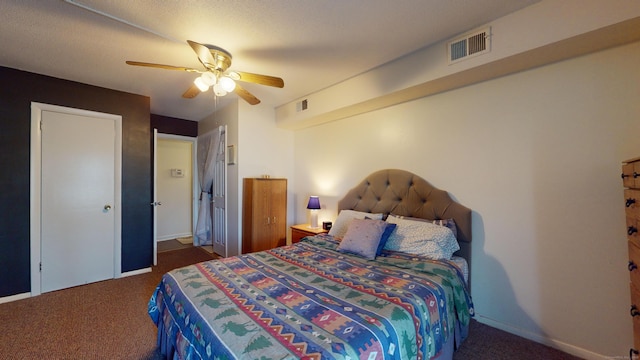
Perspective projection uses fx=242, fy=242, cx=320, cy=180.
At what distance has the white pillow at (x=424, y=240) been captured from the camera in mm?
2102

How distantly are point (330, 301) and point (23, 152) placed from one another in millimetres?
3777

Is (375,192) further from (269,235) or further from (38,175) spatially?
(38,175)

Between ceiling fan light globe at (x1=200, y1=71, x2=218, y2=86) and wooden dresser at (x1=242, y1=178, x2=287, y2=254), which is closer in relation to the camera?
ceiling fan light globe at (x1=200, y1=71, x2=218, y2=86)

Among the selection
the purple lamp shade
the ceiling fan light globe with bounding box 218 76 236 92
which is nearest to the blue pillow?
the purple lamp shade

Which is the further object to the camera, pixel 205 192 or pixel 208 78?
pixel 205 192

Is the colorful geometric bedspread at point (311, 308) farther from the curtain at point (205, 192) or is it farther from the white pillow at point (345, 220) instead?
the curtain at point (205, 192)

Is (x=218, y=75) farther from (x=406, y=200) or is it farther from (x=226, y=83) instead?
(x=406, y=200)

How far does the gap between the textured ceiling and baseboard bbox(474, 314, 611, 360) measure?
250 centimetres

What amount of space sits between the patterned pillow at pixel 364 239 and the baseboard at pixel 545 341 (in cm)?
119

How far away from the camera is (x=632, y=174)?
1.25m

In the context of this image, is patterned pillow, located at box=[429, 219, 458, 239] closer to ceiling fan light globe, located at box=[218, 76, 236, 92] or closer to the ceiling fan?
the ceiling fan

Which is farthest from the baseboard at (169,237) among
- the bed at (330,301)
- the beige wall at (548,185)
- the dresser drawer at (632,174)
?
the dresser drawer at (632,174)

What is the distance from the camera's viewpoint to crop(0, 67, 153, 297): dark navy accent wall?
2623 millimetres

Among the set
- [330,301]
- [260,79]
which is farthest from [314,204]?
[330,301]
